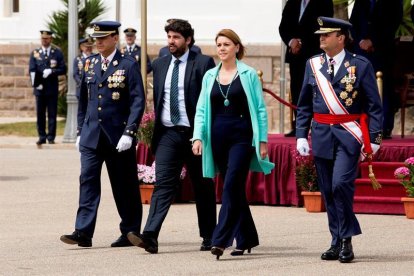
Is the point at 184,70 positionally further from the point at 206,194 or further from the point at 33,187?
the point at 33,187

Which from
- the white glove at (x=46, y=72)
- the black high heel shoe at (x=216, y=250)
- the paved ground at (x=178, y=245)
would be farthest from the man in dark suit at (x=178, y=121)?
the white glove at (x=46, y=72)

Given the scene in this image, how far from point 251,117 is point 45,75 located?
14548 mm

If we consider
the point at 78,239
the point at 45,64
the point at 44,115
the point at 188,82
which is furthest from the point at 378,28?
the point at 44,115

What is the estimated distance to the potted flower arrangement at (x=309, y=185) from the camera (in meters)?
15.1

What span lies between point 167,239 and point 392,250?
190 centimetres

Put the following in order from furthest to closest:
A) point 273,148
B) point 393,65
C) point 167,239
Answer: point 393,65 → point 273,148 → point 167,239

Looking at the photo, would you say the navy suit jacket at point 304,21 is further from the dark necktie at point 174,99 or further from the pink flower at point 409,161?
the dark necktie at point 174,99

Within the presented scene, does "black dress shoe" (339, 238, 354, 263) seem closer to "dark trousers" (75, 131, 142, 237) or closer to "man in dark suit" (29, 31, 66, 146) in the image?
"dark trousers" (75, 131, 142, 237)

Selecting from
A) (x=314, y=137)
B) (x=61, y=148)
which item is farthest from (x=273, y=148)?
(x=61, y=148)

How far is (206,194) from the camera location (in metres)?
12.0

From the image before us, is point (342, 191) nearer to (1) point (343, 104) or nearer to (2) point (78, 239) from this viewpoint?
(1) point (343, 104)

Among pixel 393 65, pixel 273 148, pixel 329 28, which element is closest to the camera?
pixel 329 28

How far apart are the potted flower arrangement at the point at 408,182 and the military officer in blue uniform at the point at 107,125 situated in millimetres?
3161

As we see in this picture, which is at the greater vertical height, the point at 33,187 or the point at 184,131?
the point at 184,131
